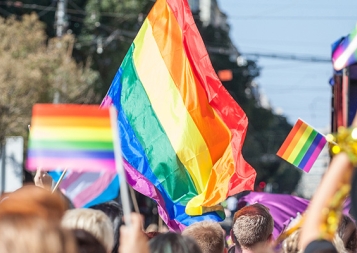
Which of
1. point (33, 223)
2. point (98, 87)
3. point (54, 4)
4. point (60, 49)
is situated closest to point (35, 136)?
point (33, 223)

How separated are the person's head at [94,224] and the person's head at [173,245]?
0.19m

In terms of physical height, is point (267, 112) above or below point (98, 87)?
below

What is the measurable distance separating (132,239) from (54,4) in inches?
1178

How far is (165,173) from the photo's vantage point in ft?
20.8

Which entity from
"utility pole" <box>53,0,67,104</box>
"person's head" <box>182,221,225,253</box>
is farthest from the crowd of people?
"utility pole" <box>53,0,67,104</box>

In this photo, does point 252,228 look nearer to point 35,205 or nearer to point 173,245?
point 173,245

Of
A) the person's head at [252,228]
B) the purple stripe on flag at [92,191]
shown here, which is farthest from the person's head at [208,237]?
the purple stripe on flag at [92,191]

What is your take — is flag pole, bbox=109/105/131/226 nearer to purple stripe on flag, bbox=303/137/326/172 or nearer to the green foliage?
purple stripe on flag, bbox=303/137/326/172

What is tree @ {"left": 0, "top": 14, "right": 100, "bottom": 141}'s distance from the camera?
886 inches

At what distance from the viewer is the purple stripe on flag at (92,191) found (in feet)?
30.2

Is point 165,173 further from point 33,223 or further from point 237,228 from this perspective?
point 33,223

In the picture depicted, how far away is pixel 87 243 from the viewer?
3.11m

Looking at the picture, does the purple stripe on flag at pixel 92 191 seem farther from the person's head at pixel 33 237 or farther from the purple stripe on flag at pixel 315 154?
the person's head at pixel 33 237

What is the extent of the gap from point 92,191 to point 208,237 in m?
4.81
